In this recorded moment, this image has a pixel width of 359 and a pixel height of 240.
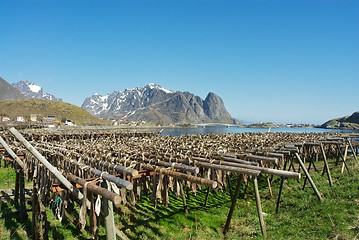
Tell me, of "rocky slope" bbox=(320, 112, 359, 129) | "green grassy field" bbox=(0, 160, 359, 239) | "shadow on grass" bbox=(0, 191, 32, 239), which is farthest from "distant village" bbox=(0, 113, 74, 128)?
"rocky slope" bbox=(320, 112, 359, 129)

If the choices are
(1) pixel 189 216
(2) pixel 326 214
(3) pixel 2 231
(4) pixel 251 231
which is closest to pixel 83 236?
(3) pixel 2 231

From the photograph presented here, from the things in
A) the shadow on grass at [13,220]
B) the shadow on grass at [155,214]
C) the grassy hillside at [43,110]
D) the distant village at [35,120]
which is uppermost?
the grassy hillside at [43,110]

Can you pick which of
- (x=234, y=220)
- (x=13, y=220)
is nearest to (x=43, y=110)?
(x=13, y=220)

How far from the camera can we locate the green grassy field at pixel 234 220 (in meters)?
8.02

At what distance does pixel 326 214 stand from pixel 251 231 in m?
2.78

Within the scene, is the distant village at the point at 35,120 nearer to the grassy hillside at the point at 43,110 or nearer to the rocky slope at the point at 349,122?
the grassy hillside at the point at 43,110

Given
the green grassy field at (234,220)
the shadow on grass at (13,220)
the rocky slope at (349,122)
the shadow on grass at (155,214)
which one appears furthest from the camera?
the rocky slope at (349,122)

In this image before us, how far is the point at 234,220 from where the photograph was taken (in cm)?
956

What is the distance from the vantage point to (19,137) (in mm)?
5598

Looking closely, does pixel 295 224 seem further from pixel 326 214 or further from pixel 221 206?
pixel 221 206

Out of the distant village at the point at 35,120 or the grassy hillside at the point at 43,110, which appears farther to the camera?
the grassy hillside at the point at 43,110

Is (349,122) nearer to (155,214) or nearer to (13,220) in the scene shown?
(155,214)

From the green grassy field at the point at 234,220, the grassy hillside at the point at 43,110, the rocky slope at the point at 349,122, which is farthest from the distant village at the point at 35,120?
the rocky slope at the point at 349,122

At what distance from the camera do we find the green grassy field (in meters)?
8.02
